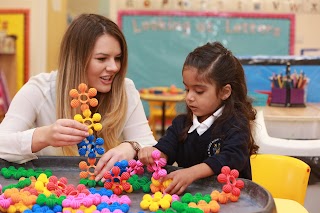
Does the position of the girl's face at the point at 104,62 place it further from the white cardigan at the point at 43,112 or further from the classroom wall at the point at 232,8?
the classroom wall at the point at 232,8

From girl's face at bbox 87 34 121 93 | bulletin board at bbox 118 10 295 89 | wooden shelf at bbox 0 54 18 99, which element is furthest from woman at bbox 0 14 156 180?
bulletin board at bbox 118 10 295 89

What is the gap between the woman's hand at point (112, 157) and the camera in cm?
146

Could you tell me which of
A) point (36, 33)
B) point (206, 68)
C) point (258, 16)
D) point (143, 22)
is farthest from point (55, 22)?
point (206, 68)

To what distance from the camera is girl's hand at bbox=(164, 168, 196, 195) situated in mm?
1312

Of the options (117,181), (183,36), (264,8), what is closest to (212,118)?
(117,181)

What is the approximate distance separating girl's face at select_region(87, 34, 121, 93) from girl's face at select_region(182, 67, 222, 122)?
0.39 meters

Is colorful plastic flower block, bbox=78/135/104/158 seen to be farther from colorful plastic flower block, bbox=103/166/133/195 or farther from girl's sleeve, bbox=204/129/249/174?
girl's sleeve, bbox=204/129/249/174

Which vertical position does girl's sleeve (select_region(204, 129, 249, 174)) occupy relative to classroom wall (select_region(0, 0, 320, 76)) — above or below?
below

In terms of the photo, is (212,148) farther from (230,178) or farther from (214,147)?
(230,178)

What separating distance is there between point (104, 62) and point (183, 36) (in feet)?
16.2

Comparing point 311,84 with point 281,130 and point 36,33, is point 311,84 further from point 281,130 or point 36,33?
point 36,33

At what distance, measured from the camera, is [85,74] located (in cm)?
188

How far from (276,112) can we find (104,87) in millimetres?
1186

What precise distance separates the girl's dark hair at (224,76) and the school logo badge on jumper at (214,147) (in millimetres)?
52
